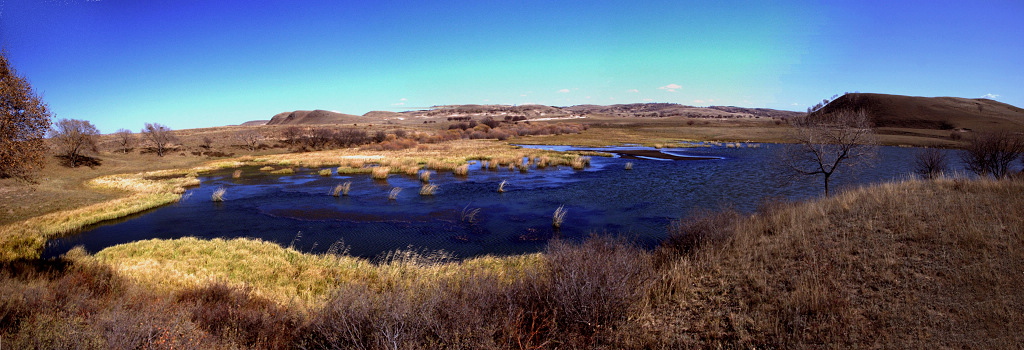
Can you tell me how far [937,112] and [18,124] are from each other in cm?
9969

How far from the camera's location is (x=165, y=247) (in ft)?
40.4

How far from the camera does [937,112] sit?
64812 mm

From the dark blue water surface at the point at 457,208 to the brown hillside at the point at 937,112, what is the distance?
43.3 metres

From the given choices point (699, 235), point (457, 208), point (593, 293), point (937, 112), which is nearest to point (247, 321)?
point (593, 293)

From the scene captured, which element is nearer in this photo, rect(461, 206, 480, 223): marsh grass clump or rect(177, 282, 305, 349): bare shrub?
rect(177, 282, 305, 349): bare shrub

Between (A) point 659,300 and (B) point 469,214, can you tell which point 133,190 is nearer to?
(B) point 469,214

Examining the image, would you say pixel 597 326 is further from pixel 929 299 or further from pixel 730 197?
pixel 730 197

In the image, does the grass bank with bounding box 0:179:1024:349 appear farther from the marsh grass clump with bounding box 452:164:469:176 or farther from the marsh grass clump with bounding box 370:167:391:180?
the marsh grass clump with bounding box 452:164:469:176

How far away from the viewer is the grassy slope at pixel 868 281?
481 cm

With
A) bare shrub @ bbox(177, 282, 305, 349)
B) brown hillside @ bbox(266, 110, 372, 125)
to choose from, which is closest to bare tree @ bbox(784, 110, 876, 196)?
bare shrub @ bbox(177, 282, 305, 349)

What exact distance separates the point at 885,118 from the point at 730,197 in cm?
7168

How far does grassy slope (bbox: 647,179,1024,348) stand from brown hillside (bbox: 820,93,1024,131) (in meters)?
56.7

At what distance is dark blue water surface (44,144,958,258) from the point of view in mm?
14547

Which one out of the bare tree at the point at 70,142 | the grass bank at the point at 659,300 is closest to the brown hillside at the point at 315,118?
the bare tree at the point at 70,142
